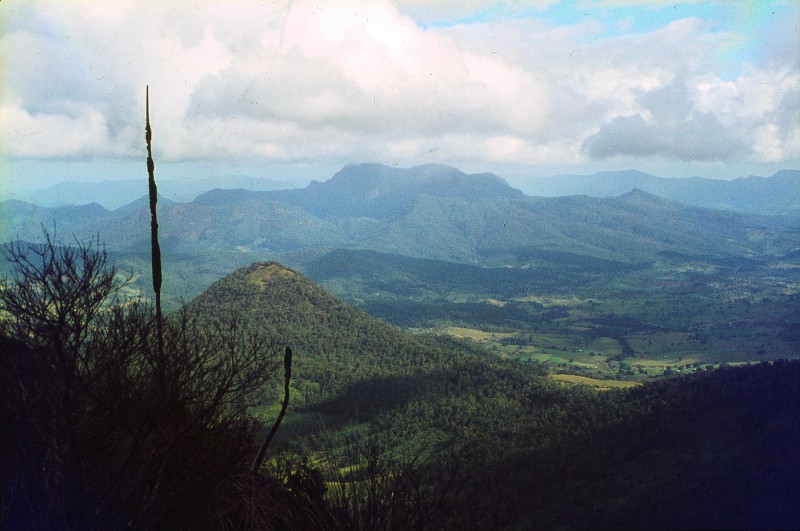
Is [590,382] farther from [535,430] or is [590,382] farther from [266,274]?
[266,274]

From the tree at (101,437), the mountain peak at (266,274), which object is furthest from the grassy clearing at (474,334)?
the tree at (101,437)

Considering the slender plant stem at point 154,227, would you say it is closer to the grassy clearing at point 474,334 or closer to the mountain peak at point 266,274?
the mountain peak at point 266,274

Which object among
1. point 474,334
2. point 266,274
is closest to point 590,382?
point 266,274

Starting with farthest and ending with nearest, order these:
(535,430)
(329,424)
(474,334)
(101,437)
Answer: (474,334)
(329,424)
(535,430)
(101,437)

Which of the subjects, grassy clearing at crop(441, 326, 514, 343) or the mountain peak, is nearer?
the mountain peak

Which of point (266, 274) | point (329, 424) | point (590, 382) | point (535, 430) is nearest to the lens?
point (535, 430)

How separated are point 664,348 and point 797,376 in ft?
397

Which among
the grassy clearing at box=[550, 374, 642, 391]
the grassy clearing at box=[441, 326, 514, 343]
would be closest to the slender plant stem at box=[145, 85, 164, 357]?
the grassy clearing at box=[550, 374, 642, 391]

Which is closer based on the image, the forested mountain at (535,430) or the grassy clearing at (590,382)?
the forested mountain at (535,430)

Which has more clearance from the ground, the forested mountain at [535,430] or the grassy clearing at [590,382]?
the forested mountain at [535,430]

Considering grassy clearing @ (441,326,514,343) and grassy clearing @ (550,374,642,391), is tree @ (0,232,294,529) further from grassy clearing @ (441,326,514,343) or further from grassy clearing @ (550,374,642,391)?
grassy clearing @ (441,326,514,343)

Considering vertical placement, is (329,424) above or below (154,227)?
below

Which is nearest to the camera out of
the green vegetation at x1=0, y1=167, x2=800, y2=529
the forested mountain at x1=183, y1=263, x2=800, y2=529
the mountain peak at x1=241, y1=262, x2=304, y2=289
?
the green vegetation at x1=0, y1=167, x2=800, y2=529

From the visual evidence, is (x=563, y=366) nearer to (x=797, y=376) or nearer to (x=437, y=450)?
(x=437, y=450)
